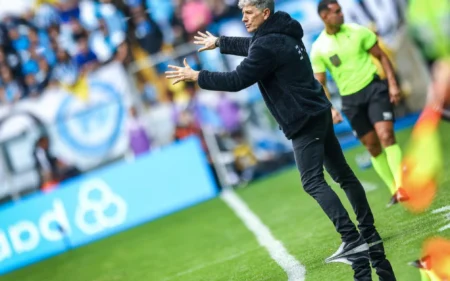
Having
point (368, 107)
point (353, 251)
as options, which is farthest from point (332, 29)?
point (353, 251)

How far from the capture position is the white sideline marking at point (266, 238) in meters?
8.49

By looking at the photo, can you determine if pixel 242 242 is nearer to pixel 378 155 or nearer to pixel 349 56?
pixel 378 155

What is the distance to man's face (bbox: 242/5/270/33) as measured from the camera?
7.20 meters

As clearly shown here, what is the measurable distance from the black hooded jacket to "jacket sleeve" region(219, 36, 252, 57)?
30 centimetres

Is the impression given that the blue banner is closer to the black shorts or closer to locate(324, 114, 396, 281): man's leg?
the black shorts

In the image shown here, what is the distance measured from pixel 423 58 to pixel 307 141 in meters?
13.0

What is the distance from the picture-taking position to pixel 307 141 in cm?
734

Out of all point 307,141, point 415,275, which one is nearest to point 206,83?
point 307,141

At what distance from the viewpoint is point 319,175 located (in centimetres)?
729

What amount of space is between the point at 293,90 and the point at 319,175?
2.26 feet

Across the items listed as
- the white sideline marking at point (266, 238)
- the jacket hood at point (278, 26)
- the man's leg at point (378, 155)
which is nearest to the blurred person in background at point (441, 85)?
the jacket hood at point (278, 26)

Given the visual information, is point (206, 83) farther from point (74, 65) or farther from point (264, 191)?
point (74, 65)

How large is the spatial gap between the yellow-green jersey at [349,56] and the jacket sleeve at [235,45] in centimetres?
289

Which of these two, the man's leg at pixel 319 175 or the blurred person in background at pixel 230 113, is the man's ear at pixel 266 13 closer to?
the man's leg at pixel 319 175
